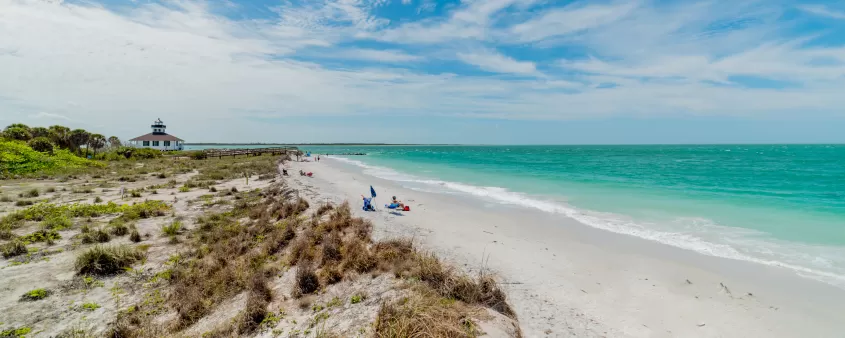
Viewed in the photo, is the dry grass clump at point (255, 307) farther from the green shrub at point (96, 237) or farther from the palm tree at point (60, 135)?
the palm tree at point (60, 135)

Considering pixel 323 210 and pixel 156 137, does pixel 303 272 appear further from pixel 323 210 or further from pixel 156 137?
pixel 156 137

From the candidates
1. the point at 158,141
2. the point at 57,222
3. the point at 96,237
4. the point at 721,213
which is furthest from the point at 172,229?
the point at 158,141

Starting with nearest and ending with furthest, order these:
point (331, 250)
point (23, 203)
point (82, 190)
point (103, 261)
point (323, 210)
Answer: point (331, 250), point (103, 261), point (323, 210), point (23, 203), point (82, 190)

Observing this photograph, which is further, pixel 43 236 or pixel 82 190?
pixel 82 190

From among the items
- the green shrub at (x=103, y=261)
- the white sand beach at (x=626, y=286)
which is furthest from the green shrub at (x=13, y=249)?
the white sand beach at (x=626, y=286)

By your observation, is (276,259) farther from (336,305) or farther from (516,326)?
(516,326)

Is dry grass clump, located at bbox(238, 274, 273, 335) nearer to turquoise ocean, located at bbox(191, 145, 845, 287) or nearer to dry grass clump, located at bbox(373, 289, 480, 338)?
dry grass clump, located at bbox(373, 289, 480, 338)

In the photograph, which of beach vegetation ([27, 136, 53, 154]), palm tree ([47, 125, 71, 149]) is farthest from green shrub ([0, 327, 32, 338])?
palm tree ([47, 125, 71, 149])

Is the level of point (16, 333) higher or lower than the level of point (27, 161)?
lower
